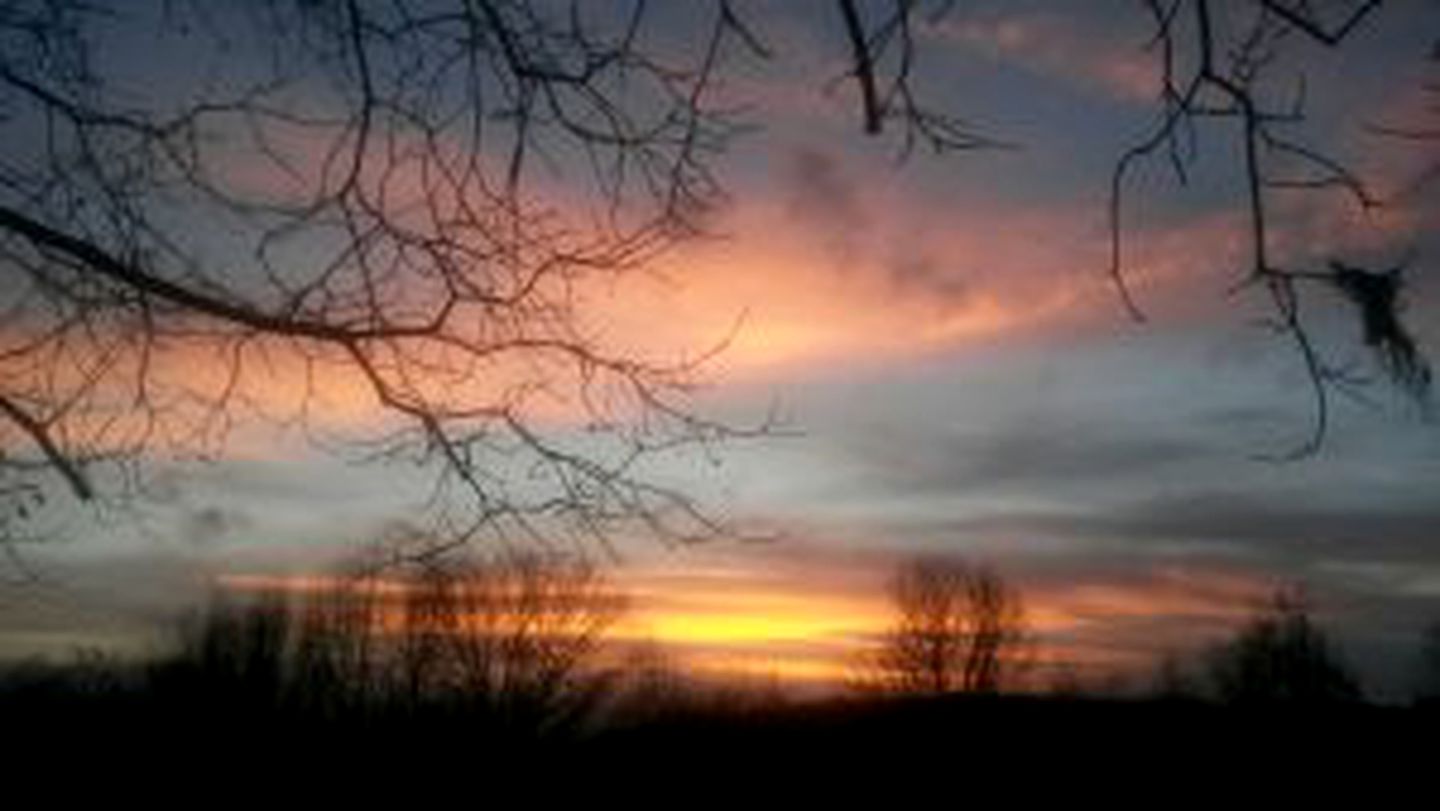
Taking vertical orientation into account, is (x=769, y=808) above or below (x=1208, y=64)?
below

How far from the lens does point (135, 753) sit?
30.3m

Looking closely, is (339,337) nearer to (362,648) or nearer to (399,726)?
(399,726)

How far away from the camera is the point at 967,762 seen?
57.6 feet

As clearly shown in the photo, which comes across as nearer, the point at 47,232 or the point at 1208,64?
the point at 1208,64

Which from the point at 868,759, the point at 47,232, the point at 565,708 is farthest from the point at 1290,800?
the point at 565,708

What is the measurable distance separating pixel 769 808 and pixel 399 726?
2365 centimetres

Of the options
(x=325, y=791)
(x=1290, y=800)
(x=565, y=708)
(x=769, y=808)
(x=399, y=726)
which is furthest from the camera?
(x=565, y=708)

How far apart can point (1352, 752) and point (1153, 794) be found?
6.65 feet

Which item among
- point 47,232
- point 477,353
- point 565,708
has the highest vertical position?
point 47,232

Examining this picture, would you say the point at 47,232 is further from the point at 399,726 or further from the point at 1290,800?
the point at 399,726

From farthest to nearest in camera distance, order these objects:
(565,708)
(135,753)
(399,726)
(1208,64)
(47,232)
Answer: (565,708) < (399,726) < (135,753) < (47,232) < (1208,64)

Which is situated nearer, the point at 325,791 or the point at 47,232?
the point at 47,232

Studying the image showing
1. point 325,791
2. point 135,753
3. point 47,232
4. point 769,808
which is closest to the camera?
point 47,232

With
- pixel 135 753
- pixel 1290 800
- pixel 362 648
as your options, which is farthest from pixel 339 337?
pixel 362 648
